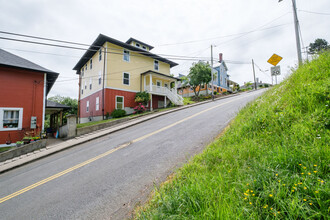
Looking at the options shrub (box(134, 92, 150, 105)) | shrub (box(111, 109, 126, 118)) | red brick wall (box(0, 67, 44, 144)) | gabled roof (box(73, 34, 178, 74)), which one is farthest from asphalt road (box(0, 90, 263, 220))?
shrub (box(134, 92, 150, 105))

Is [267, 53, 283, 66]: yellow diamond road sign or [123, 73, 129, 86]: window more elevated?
[123, 73, 129, 86]: window

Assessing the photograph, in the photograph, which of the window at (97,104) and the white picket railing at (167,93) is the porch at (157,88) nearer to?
the white picket railing at (167,93)

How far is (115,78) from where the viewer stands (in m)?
17.3

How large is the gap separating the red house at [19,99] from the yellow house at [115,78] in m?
5.73

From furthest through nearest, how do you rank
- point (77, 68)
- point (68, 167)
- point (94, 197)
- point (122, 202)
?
point (77, 68) → point (68, 167) → point (94, 197) → point (122, 202)

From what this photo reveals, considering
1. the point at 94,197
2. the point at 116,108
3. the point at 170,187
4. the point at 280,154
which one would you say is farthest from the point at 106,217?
the point at 116,108

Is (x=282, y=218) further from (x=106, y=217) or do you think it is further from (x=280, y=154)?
(x=106, y=217)

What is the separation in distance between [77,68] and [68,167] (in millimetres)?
24712

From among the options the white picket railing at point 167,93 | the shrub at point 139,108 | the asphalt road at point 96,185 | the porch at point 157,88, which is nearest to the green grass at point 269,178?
the asphalt road at point 96,185

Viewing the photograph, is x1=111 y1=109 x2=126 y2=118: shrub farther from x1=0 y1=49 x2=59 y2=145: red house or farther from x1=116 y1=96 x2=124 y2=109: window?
x1=0 y1=49 x2=59 y2=145: red house

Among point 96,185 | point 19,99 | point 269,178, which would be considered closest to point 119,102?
point 19,99

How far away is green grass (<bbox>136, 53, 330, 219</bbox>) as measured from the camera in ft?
4.61

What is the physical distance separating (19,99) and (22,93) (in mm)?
535

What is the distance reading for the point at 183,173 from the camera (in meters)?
2.77
